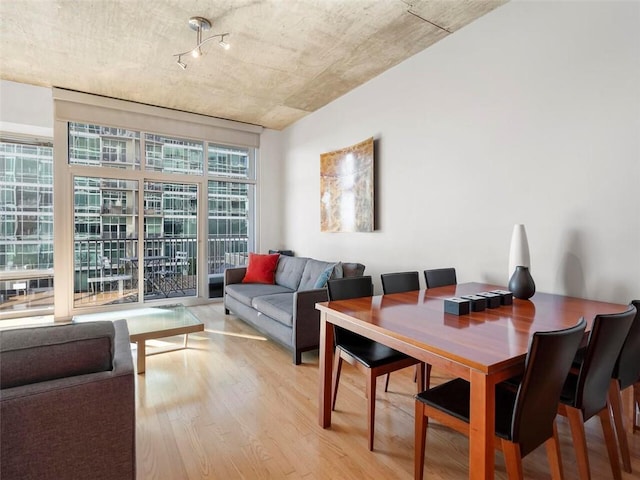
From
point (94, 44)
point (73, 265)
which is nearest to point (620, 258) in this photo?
point (94, 44)

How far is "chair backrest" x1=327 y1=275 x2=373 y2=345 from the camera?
224 cm

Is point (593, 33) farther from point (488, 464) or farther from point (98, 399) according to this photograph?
point (98, 399)

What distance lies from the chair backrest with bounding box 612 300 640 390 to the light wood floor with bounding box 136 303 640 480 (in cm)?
47

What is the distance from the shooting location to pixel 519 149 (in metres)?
2.53

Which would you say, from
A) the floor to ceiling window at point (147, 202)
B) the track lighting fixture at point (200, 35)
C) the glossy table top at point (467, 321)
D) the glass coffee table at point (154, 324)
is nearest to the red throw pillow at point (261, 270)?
the floor to ceiling window at point (147, 202)

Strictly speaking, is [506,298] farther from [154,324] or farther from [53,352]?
[154,324]

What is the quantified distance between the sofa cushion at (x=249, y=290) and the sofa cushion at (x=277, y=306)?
22 cm

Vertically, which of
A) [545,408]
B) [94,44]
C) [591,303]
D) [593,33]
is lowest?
[545,408]

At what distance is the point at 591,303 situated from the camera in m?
1.99

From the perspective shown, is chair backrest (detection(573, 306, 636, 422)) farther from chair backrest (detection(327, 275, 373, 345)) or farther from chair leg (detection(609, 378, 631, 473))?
chair backrest (detection(327, 275, 373, 345))

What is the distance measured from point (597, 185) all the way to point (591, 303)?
0.76 metres

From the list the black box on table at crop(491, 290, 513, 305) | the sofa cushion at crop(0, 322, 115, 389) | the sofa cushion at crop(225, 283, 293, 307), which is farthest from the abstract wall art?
the sofa cushion at crop(0, 322, 115, 389)

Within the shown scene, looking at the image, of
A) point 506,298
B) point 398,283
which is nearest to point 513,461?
point 506,298

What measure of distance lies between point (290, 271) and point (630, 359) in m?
3.36
